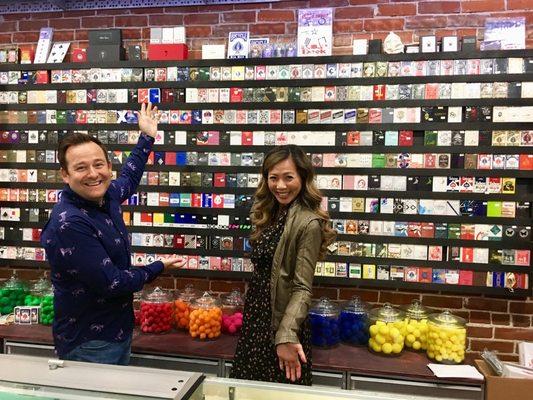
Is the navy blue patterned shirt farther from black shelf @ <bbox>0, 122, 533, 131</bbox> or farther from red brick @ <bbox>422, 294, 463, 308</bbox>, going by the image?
red brick @ <bbox>422, 294, 463, 308</bbox>

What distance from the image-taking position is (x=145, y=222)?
3.33 m

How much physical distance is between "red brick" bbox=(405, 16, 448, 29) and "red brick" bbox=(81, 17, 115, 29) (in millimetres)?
2174

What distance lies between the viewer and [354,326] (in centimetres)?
287

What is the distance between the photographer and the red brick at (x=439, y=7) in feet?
9.93

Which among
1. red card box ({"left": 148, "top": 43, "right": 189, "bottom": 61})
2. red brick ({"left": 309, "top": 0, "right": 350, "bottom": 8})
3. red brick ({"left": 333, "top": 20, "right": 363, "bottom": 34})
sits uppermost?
red brick ({"left": 309, "top": 0, "right": 350, "bottom": 8})

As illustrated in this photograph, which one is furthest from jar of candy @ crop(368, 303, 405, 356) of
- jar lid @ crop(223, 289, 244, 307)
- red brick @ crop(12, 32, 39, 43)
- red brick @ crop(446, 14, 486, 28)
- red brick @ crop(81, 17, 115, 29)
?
red brick @ crop(12, 32, 39, 43)

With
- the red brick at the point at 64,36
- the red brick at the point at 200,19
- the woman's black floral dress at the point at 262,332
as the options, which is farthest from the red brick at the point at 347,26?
the red brick at the point at 64,36

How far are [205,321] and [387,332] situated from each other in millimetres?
1122

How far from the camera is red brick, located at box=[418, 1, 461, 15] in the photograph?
303 centimetres

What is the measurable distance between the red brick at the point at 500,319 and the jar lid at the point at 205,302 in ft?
6.10

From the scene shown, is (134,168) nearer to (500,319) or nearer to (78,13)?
(78,13)

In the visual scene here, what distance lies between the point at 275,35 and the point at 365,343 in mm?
2193

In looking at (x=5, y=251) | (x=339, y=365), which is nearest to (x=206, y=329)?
(x=339, y=365)

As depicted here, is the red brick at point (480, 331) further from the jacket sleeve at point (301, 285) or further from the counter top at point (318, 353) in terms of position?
the jacket sleeve at point (301, 285)
